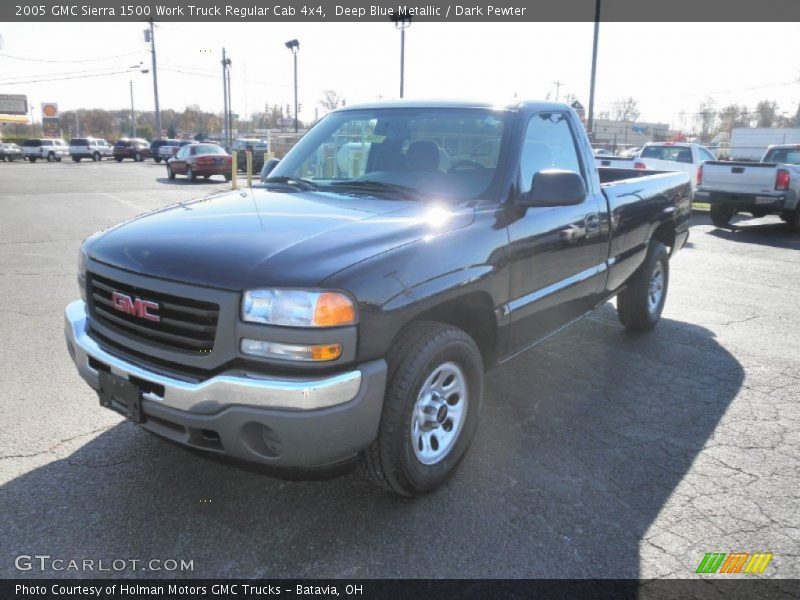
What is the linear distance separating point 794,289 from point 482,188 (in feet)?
20.8

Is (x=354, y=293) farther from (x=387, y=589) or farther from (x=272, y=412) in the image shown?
(x=387, y=589)

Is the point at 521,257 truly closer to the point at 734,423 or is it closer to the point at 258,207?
the point at 258,207

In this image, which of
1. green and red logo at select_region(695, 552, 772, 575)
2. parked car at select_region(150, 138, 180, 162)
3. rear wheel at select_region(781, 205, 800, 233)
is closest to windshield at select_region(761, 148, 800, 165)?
rear wheel at select_region(781, 205, 800, 233)

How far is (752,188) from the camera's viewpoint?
43.1 feet

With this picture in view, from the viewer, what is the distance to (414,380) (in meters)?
2.67

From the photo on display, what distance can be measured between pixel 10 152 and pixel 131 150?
8.01 meters

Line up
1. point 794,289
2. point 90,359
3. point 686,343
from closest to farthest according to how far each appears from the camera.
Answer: point 90,359, point 686,343, point 794,289

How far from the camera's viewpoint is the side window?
12.1 ft

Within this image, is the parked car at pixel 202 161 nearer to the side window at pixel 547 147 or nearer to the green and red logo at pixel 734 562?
the side window at pixel 547 147

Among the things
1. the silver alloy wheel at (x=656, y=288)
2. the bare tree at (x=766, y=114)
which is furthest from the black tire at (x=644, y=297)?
the bare tree at (x=766, y=114)

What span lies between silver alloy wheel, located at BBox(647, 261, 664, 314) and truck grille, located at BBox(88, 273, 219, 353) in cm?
448

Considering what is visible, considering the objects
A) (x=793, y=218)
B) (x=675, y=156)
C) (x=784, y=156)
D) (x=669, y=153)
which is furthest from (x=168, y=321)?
(x=669, y=153)

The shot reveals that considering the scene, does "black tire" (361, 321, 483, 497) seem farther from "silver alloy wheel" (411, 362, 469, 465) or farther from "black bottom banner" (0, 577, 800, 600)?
"black bottom banner" (0, 577, 800, 600)

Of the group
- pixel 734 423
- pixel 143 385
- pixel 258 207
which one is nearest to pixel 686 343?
pixel 734 423
